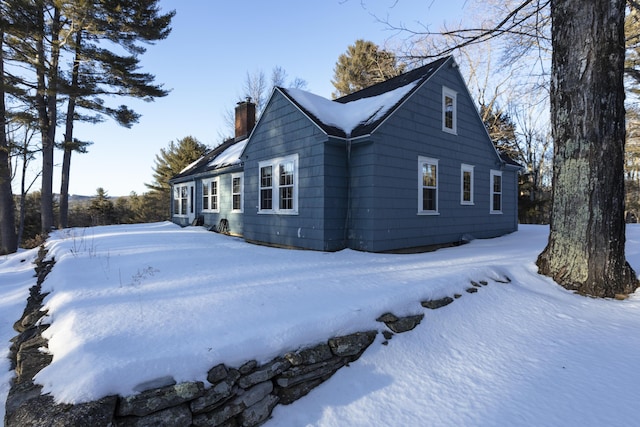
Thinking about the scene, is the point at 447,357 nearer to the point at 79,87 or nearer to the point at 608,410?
the point at 608,410

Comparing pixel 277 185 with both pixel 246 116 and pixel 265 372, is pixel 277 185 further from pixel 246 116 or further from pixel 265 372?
pixel 246 116

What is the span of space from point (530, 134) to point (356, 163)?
24922 mm

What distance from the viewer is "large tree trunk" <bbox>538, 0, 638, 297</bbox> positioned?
4.80m

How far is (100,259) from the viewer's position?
22.2 ft

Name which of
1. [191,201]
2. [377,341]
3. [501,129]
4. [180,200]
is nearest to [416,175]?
[377,341]

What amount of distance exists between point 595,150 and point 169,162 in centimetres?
3355

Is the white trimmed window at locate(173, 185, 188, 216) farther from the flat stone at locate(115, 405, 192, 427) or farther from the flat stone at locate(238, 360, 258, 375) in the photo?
the flat stone at locate(115, 405, 192, 427)

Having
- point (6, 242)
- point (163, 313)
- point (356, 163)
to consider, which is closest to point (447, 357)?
point (163, 313)

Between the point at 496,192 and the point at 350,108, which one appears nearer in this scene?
the point at 350,108

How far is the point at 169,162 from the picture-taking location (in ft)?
105

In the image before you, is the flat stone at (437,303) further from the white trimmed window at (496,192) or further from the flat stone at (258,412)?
the white trimmed window at (496,192)

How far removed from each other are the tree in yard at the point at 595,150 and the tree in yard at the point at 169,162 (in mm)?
28414

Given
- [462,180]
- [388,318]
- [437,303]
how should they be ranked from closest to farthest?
[388,318] < [437,303] < [462,180]

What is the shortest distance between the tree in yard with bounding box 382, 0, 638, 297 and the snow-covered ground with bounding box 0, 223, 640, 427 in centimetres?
41
